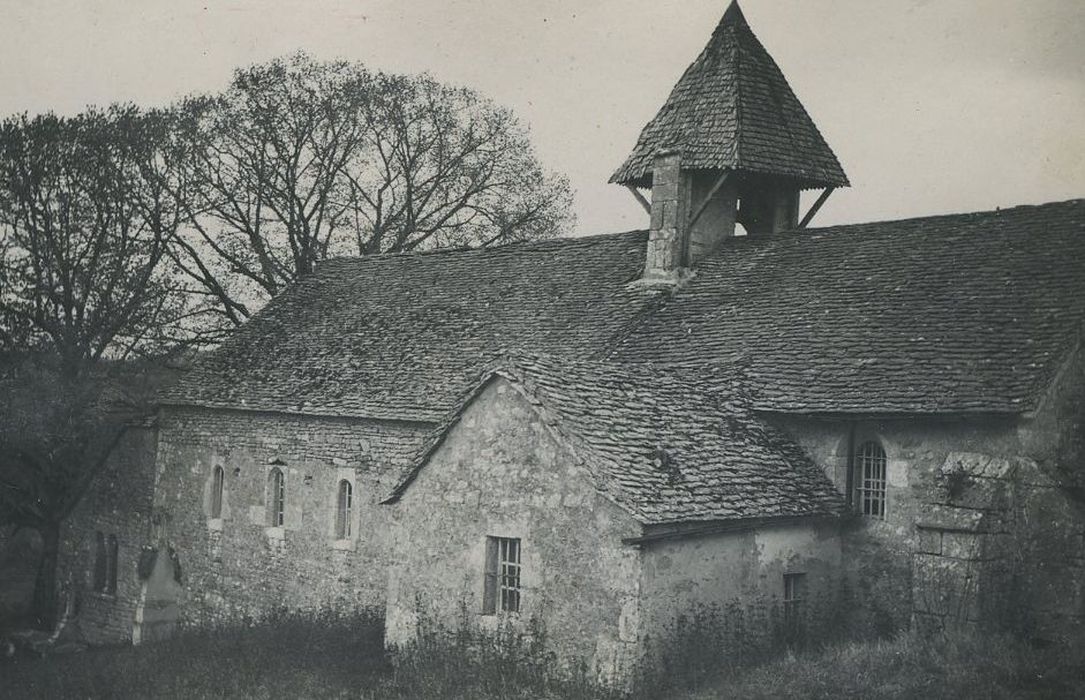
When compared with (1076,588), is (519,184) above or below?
above

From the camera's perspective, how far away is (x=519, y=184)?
1551 inches

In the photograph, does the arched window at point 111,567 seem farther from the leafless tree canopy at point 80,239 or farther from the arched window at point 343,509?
the arched window at point 343,509

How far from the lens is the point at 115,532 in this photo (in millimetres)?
27797

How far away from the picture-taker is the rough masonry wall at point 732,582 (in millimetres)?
13969

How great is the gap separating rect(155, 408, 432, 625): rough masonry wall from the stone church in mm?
67

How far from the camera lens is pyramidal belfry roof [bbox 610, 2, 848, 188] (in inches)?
913

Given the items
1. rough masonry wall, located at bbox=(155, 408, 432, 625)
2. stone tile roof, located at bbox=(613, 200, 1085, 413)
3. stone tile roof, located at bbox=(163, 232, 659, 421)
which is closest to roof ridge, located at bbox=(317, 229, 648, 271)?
stone tile roof, located at bbox=(163, 232, 659, 421)

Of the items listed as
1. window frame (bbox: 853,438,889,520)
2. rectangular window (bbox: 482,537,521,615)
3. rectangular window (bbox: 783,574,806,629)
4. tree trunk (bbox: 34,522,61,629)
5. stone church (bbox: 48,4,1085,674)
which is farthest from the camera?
tree trunk (bbox: 34,522,61,629)

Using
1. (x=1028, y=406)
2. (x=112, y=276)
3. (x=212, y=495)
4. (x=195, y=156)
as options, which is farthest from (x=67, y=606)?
(x=1028, y=406)

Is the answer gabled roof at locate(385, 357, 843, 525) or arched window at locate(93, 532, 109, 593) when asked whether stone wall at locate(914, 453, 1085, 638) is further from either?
arched window at locate(93, 532, 109, 593)

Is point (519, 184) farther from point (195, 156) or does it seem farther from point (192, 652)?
point (192, 652)

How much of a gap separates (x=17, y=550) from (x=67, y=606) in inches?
320

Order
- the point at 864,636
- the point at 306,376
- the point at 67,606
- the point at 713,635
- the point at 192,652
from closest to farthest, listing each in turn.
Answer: the point at 713,635 → the point at 864,636 → the point at 192,652 → the point at 306,376 → the point at 67,606

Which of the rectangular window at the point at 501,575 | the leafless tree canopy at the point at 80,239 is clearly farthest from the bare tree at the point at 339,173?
the rectangular window at the point at 501,575
